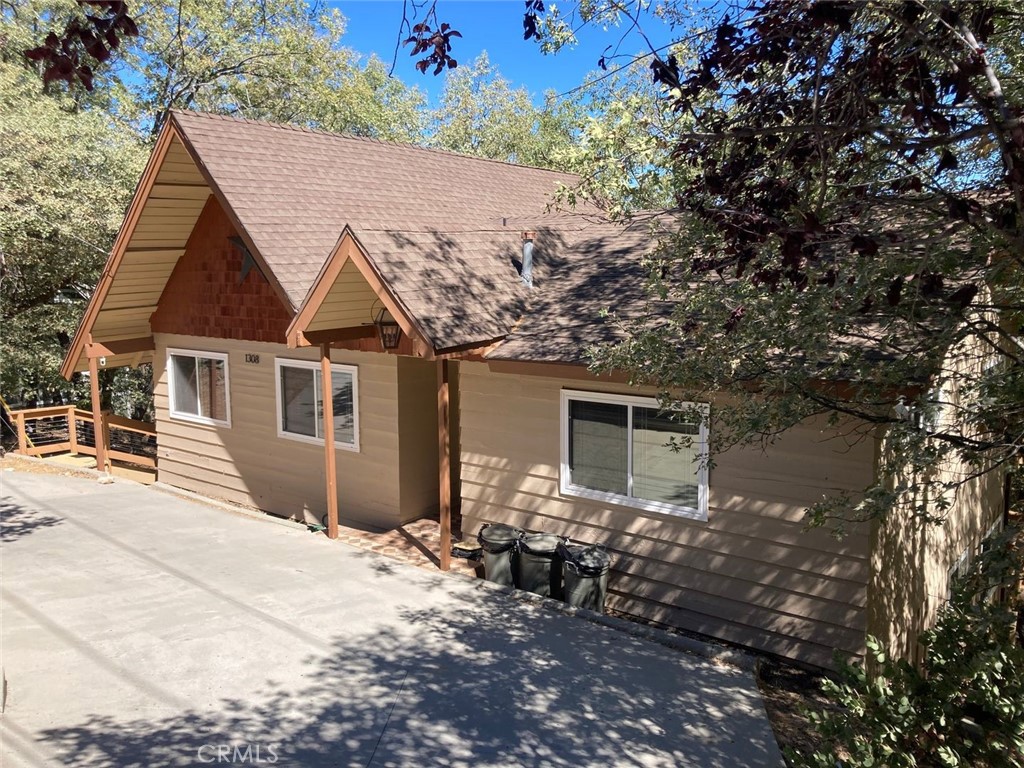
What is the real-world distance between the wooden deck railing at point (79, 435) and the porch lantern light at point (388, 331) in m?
7.82

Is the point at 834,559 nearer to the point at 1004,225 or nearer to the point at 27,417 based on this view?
the point at 1004,225

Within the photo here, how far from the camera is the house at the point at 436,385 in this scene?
7.83m

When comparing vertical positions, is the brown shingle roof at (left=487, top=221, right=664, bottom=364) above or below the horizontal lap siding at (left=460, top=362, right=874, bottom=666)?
above

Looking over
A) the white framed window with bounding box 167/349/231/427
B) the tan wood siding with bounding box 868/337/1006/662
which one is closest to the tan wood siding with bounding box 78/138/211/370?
the white framed window with bounding box 167/349/231/427

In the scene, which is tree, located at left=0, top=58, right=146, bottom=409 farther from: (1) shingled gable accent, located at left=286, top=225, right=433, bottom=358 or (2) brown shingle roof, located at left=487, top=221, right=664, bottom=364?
(2) brown shingle roof, located at left=487, top=221, right=664, bottom=364

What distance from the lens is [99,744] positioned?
18.7ft

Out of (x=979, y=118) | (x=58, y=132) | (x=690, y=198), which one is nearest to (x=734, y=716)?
(x=690, y=198)

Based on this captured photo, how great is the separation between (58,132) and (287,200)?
8.64 meters

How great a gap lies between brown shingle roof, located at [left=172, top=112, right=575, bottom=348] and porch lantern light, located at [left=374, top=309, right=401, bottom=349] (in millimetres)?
1062

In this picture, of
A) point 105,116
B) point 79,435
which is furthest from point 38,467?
point 105,116

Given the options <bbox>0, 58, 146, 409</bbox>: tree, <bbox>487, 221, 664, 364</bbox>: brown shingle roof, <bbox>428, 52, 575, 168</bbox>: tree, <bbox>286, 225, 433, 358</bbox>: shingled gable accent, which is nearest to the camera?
<bbox>286, 225, 433, 358</bbox>: shingled gable accent

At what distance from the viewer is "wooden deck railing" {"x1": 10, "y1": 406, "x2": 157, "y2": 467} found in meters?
16.6

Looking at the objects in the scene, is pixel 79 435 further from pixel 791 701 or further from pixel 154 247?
pixel 791 701

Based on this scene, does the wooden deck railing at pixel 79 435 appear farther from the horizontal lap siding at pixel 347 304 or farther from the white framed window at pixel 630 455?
the white framed window at pixel 630 455
